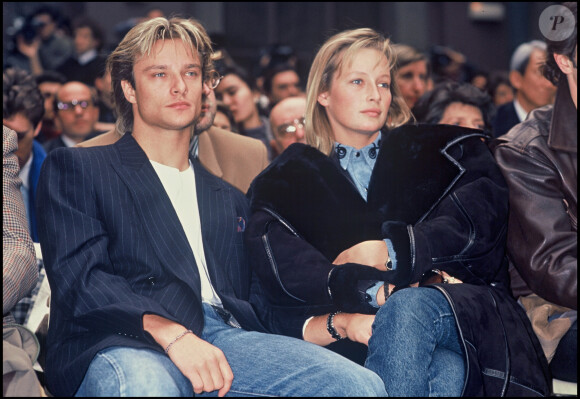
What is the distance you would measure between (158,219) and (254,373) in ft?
2.17

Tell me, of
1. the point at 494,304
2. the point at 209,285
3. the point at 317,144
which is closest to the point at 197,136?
the point at 317,144

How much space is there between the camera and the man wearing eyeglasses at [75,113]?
566 centimetres

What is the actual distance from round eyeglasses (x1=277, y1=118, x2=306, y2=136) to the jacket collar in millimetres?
1790

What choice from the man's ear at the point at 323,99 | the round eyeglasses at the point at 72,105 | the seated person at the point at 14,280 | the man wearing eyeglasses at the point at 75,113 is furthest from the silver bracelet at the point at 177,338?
the round eyeglasses at the point at 72,105

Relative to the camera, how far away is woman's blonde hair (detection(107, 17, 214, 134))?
295 centimetres

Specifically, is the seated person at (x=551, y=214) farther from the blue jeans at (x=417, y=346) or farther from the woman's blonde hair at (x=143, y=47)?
the woman's blonde hair at (x=143, y=47)

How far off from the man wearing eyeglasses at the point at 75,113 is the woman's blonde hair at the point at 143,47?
2568 millimetres

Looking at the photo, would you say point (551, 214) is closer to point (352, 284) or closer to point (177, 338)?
point (352, 284)

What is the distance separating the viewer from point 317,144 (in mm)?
3201

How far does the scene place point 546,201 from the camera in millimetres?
2830

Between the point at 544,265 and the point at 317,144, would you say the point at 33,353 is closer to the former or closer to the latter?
the point at 317,144

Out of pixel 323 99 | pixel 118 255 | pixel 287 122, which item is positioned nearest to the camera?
pixel 118 255

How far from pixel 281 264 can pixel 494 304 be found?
30.0 inches

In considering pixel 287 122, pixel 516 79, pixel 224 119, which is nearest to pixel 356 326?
pixel 287 122
